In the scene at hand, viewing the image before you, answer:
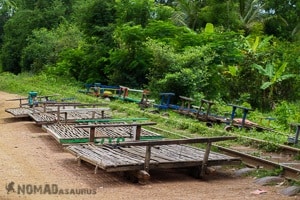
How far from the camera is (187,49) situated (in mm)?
20328

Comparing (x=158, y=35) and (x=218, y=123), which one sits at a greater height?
(x=158, y=35)

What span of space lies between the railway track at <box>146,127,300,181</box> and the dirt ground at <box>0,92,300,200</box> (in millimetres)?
469

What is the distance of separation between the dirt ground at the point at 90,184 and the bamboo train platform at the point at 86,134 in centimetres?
48

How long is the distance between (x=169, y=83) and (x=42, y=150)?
349 inches

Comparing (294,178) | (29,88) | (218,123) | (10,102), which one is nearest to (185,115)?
(218,123)

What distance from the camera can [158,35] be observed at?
2323 centimetres

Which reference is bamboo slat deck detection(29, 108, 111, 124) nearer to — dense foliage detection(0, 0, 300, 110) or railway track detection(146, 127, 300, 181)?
railway track detection(146, 127, 300, 181)

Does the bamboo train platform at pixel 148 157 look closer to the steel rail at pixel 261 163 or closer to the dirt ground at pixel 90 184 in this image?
the dirt ground at pixel 90 184

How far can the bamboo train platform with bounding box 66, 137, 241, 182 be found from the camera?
815cm

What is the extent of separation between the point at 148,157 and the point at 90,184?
1.09 metres

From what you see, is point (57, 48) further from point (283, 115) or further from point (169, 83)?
point (283, 115)

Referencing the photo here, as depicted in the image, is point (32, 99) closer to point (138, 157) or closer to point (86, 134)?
point (86, 134)

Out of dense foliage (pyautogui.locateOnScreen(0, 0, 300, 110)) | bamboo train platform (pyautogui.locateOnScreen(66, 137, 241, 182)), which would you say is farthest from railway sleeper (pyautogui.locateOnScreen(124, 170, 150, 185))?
dense foliage (pyautogui.locateOnScreen(0, 0, 300, 110))

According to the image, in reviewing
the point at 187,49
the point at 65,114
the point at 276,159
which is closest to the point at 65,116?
the point at 65,114
